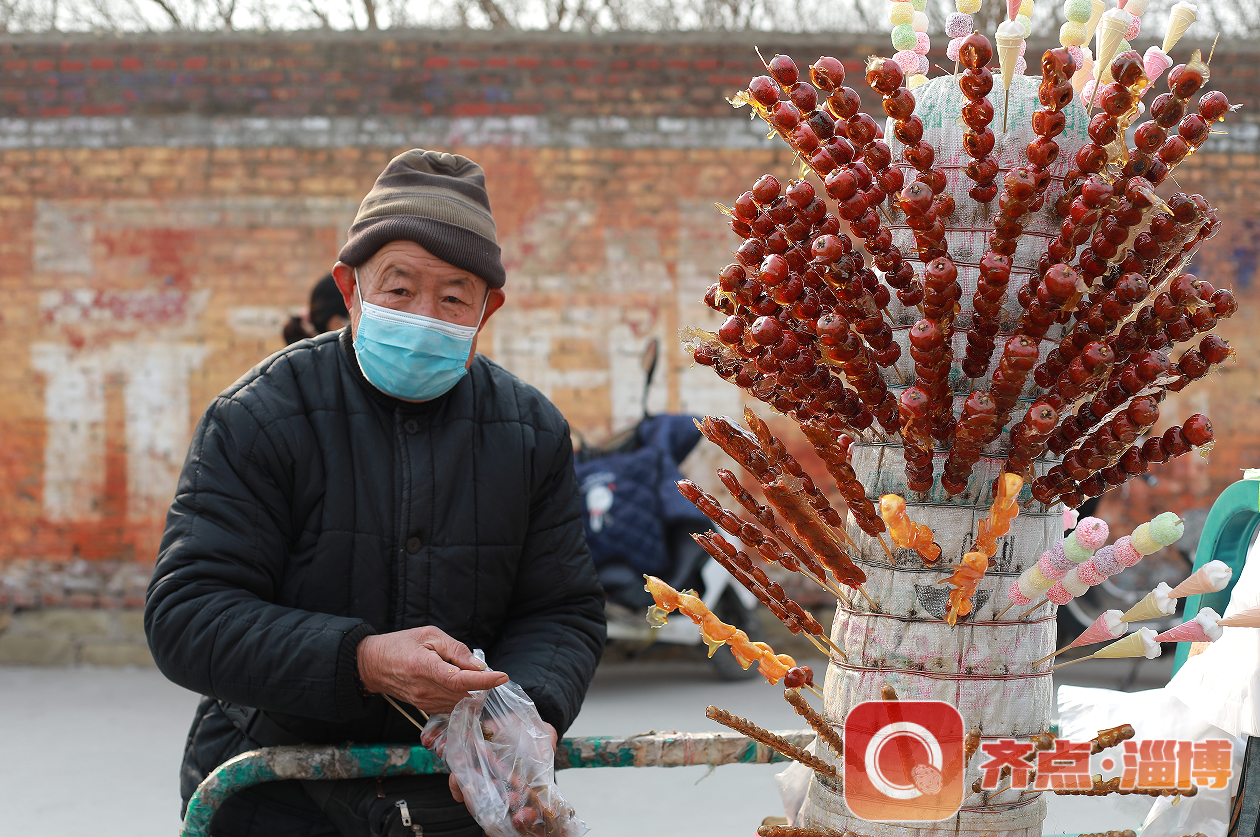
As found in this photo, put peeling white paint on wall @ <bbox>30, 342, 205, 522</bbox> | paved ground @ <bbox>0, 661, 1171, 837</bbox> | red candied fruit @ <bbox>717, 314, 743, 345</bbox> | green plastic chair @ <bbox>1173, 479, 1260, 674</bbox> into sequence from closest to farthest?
red candied fruit @ <bbox>717, 314, 743, 345</bbox>, green plastic chair @ <bbox>1173, 479, 1260, 674</bbox>, paved ground @ <bbox>0, 661, 1171, 837</bbox>, peeling white paint on wall @ <bbox>30, 342, 205, 522</bbox>

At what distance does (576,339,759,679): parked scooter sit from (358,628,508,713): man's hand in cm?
419

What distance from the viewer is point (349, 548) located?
1642mm

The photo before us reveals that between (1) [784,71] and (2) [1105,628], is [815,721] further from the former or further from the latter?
(1) [784,71]

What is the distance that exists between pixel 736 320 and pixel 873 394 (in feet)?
0.60

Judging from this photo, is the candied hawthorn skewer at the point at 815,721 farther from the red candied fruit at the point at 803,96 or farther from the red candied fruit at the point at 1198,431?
the red candied fruit at the point at 803,96

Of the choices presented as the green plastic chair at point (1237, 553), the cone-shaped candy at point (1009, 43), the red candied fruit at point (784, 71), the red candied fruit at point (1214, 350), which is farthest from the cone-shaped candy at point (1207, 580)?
the red candied fruit at point (784, 71)

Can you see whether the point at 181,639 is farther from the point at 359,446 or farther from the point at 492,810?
the point at 492,810

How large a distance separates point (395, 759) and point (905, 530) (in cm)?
84

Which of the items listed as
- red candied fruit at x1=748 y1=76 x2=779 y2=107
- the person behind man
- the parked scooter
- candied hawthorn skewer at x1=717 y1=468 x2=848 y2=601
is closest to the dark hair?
the person behind man

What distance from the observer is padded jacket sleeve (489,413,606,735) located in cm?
174

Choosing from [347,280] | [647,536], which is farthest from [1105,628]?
[647,536]

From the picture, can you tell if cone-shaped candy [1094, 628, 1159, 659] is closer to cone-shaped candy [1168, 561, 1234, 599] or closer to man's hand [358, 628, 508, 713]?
cone-shaped candy [1168, 561, 1234, 599]

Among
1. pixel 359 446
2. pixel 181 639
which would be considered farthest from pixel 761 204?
pixel 181 639

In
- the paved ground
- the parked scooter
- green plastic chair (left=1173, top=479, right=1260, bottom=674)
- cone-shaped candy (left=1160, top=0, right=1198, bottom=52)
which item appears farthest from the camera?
the parked scooter
